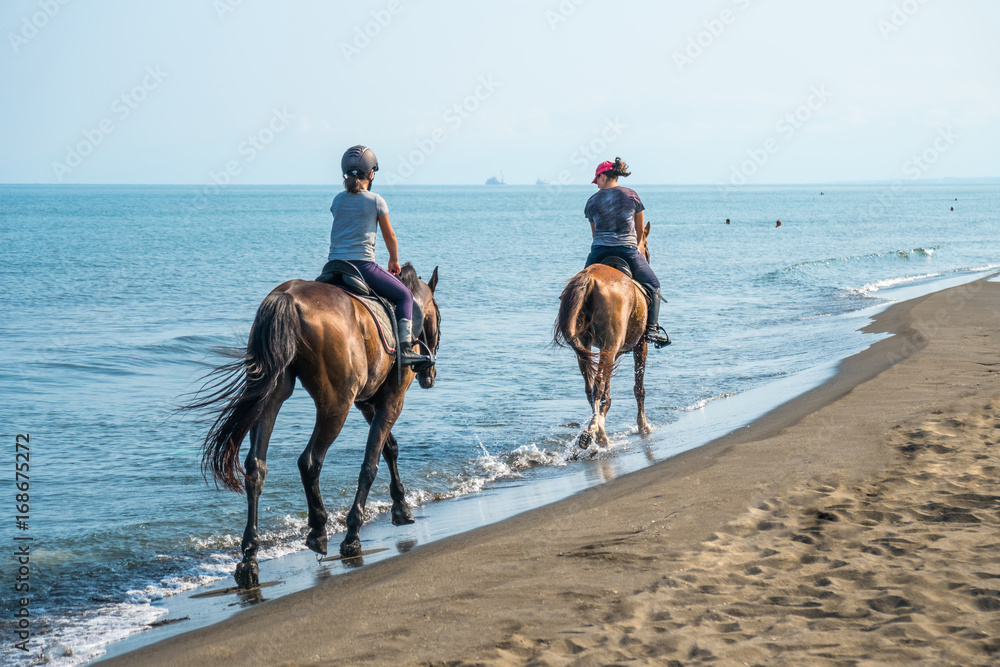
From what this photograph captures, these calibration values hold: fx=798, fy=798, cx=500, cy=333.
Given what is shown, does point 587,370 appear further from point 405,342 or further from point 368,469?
point 368,469

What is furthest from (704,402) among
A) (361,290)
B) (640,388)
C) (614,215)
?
(361,290)

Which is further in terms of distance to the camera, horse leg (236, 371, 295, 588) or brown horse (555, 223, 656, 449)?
brown horse (555, 223, 656, 449)

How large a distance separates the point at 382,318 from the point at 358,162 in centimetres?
129

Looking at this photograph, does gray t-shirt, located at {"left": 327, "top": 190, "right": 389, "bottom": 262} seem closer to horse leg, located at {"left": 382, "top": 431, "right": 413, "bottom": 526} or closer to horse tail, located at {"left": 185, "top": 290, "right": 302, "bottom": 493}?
horse tail, located at {"left": 185, "top": 290, "right": 302, "bottom": 493}

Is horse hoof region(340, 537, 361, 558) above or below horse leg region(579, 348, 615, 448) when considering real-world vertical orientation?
below

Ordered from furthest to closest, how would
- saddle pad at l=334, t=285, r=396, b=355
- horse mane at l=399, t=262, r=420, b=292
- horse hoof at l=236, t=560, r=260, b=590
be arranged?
1. horse mane at l=399, t=262, r=420, b=292
2. saddle pad at l=334, t=285, r=396, b=355
3. horse hoof at l=236, t=560, r=260, b=590

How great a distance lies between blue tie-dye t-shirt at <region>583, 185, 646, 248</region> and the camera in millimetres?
9805

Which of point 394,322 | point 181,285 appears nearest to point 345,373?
point 394,322

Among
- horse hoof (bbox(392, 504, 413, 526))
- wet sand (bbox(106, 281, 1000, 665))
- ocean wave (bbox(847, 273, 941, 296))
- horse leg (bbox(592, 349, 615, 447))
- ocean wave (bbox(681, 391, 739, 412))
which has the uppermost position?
ocean wave (bbox(847, 273, 941, 296))

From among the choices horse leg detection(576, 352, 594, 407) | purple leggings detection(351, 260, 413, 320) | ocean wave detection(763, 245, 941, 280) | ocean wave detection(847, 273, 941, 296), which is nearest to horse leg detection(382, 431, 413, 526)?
purple leggings detection(351, 260, 413, 320)

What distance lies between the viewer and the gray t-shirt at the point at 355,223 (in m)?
6.53

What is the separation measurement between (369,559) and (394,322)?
1939mm

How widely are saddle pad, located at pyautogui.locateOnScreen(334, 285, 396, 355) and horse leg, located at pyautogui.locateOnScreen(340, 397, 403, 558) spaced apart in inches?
23.4

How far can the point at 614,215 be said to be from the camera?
9922 millimetres
